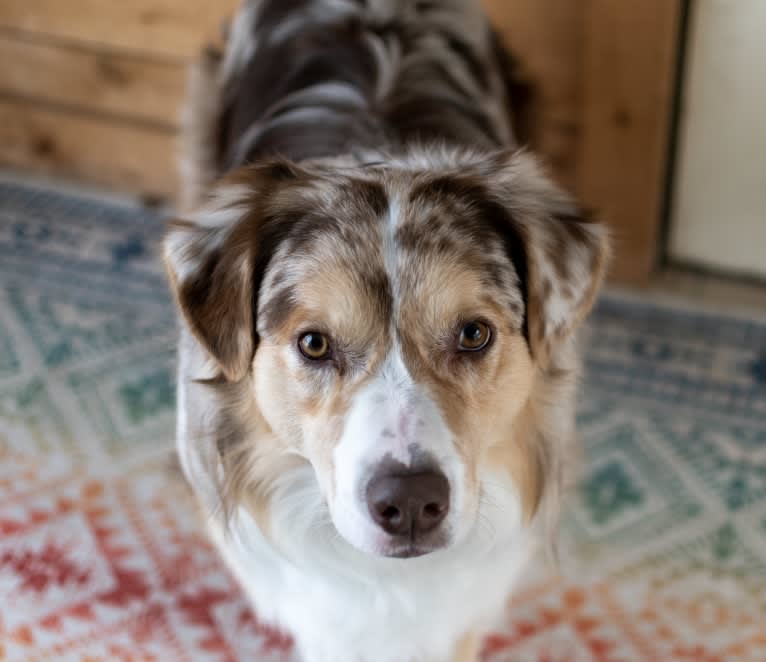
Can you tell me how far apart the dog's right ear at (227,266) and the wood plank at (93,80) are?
1453mm

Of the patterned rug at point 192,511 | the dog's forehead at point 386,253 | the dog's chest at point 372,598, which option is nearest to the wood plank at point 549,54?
the patterned rug at point 192,511

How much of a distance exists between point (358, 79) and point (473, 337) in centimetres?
81

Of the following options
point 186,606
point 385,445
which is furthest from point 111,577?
point 385,445

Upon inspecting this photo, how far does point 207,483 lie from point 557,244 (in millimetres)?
680

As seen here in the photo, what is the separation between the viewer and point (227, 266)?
156 centimetres

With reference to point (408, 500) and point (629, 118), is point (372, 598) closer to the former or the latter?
point (408, 500)

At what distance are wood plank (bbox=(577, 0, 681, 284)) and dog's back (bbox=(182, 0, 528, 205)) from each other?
11.3 inches

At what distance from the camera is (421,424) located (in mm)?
1389

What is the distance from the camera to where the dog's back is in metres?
2.02

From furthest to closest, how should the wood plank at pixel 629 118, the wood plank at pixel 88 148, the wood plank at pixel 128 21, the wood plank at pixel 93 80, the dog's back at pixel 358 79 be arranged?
the wood plank at pixel 88 148 → the wood plank at pixel 93 80 → the wood plank at pixel 128 21 → the wood plank at pixel 629 118 → the dog's back at pixel 358 79

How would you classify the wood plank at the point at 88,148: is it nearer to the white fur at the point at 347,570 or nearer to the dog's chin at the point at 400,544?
the white fur at the point at 347,570

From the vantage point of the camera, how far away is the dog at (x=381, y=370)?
1434mm

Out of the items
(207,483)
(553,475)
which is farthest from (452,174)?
(207,483)

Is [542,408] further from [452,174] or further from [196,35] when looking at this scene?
[196,35]
